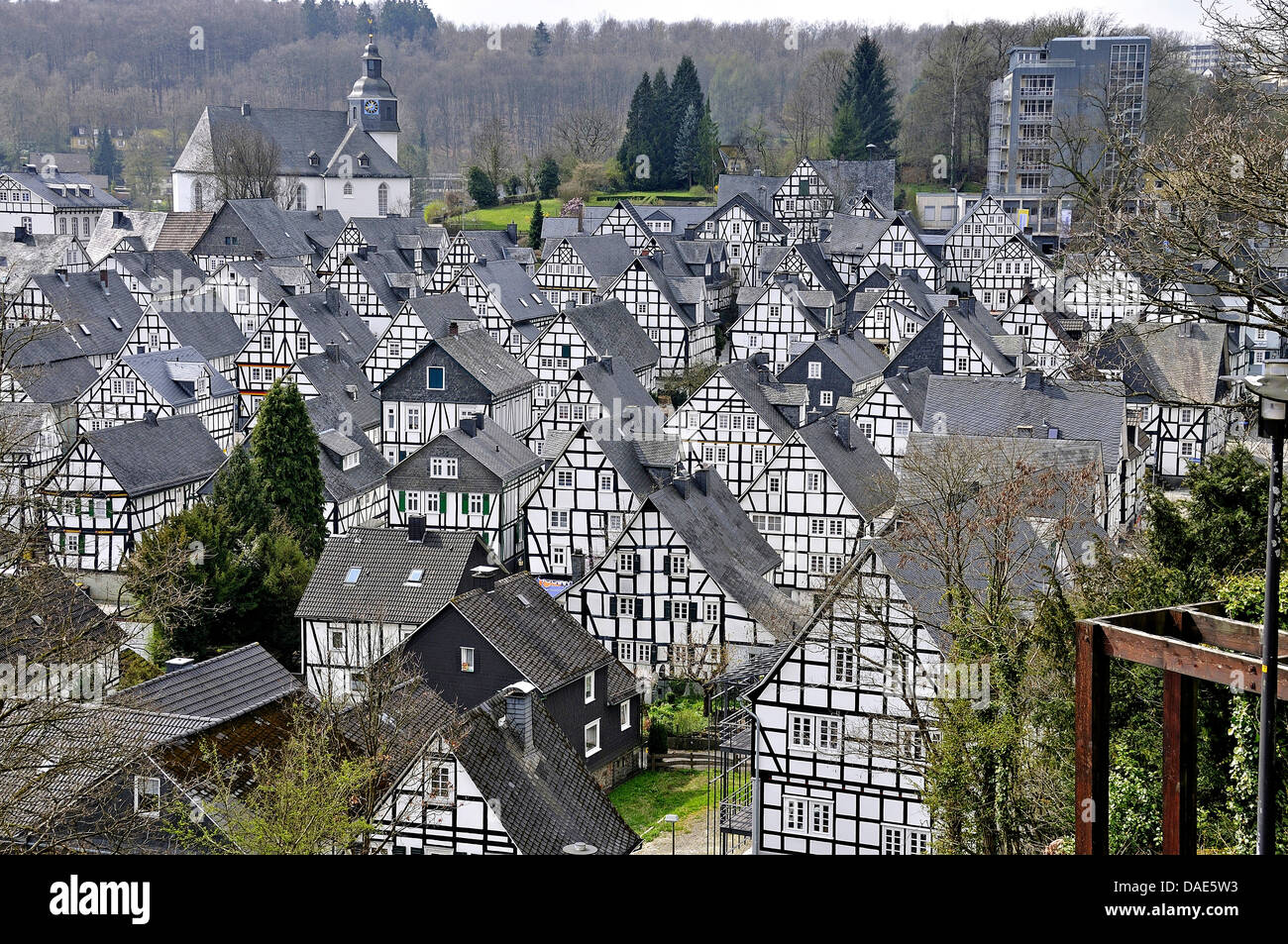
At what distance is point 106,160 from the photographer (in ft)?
418

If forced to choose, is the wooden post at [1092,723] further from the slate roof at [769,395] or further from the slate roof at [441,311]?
the slate roof at [441,311]

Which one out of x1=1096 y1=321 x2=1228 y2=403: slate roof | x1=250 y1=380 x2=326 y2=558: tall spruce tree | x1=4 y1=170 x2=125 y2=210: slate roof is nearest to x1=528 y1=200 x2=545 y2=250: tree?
x1=4 y1=170 x2=125 y2=210: slate roof

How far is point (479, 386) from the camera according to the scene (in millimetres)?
49125

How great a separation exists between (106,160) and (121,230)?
47899 mm

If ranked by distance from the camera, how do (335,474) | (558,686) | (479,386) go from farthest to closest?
1. (479,386)
2. (335,474)
3. (558,686)

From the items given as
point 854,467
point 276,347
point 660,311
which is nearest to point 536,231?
point 660,311

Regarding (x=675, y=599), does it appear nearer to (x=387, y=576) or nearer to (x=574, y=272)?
(x=387, y=576)

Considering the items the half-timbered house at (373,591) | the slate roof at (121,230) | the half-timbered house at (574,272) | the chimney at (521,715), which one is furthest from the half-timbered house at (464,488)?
the slate roof at (121,230)

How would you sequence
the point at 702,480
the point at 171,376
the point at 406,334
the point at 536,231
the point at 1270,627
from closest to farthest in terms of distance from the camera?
the point at 1270,627 → the point at 702,480 → the point at 171,376 → the point at 406,334 → the point at 536,231

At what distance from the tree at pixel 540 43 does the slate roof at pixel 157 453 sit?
94.0m
